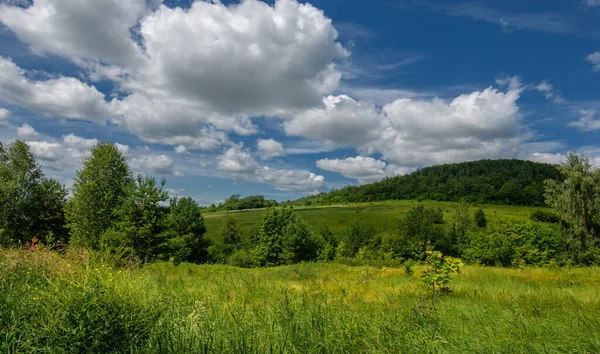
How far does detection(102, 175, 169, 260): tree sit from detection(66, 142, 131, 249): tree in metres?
1.39

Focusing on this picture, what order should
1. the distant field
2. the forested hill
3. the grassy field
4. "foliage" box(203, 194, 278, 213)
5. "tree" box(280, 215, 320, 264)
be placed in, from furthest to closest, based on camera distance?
"foliage" box(203, 194, 278, 213), the forested hill, the distant field, "tree" box(280, 215, 320, 264), the grassy field

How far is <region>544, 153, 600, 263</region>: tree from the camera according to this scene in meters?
36.2

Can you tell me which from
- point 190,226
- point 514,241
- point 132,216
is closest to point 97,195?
point 132,216

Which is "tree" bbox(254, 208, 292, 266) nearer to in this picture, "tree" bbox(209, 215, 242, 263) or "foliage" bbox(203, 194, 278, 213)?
"tree" bbox(209, 215, 242, 263)

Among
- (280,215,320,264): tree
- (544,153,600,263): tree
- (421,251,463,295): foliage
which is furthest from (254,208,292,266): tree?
(421,251,463,295): foliage

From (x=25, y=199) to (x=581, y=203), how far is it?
62370mm

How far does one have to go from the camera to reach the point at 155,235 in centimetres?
3394

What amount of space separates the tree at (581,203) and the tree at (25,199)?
183 feet

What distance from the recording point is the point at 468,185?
481ft

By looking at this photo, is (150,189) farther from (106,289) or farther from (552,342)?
(552,342)

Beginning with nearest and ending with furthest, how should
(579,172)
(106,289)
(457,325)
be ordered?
(106,289), (457,325), (579,172)

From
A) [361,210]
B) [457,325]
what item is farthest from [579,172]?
[361,210]

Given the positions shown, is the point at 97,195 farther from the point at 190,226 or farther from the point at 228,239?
the point at 228,239

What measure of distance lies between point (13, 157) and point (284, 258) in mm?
42549
